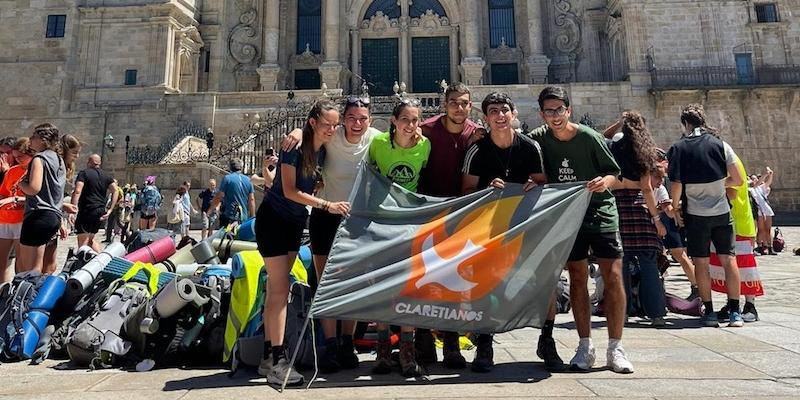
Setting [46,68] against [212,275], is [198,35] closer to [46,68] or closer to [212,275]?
[46,68]

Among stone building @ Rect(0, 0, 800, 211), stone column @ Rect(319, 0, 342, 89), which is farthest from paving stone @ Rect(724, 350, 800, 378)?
stone column @ Rect(319, 0, 342, 89)

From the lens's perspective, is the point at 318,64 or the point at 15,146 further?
the point at 318,64

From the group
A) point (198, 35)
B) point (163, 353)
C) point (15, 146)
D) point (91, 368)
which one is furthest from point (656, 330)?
point (198, 35)

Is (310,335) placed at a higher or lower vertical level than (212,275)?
lower

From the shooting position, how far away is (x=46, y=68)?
24391 millimetres

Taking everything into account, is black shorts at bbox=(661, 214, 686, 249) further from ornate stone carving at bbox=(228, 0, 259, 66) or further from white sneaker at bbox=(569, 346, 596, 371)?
ornate stone carving at bbox=(228, 0, 259, 66)

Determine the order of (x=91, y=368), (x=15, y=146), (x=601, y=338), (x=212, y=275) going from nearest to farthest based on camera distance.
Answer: (x=91, y=368) → (x=212, y=275) → (x=601, y=338) → (x=15, y=146)

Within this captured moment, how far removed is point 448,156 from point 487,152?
0.33m

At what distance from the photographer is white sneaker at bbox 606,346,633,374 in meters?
3.59

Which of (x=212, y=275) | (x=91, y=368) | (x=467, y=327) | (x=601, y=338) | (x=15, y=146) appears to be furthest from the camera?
(x=15, y=146)

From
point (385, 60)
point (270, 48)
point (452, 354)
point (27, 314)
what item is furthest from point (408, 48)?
point (452, 354)

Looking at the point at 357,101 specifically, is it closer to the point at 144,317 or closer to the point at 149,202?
the point at 144,317

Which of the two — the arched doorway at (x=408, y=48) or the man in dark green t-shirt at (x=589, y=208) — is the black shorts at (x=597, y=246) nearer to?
the man in dark green t-shirt at (x=589, y=208)

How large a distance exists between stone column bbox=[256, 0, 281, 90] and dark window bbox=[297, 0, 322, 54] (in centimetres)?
156
